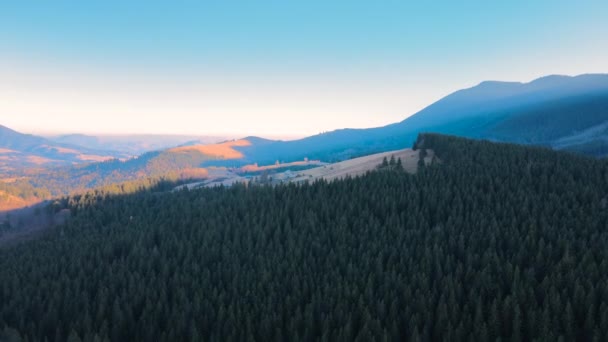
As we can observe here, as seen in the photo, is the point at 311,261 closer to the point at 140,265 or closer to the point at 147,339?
the point at 147,339

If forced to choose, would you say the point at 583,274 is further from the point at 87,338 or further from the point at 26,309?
the point at 26,309

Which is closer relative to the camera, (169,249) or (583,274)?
(583,274)

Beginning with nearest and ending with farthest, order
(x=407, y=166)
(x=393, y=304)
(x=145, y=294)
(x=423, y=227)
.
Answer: (x=393, y=304) < (x=145, y=294) < (x=423, y=227) < (x=407, y=166)

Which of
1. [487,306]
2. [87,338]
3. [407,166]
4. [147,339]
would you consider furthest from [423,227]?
[407,166]

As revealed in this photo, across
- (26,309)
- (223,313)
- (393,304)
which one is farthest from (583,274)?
(26,309)

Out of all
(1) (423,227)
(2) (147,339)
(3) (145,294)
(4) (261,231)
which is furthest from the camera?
(4) (261,231)

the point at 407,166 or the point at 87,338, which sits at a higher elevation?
the point at 407,166
